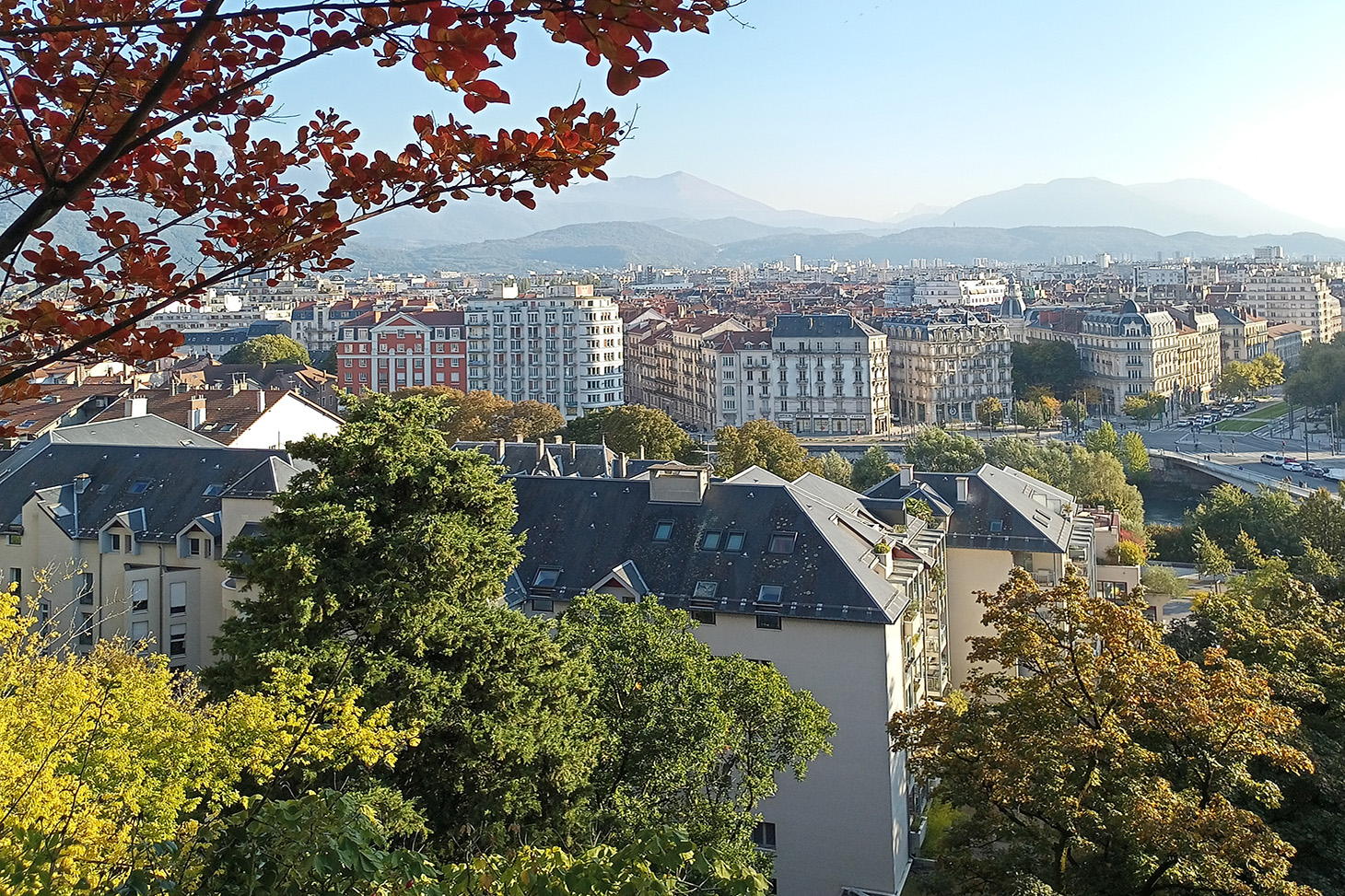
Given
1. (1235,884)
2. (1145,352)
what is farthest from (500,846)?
(1145,352)

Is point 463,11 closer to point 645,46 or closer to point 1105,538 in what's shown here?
point 645,46

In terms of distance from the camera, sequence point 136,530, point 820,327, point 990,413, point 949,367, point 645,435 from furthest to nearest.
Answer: point 949,367, point 820,327, point 990,413, point 645,435, point 136,530

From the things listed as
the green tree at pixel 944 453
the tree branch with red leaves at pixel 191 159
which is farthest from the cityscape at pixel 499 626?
the green tree at pixel 944 453

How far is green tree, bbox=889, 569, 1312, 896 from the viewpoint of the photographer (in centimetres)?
1414

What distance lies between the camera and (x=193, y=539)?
100 feet

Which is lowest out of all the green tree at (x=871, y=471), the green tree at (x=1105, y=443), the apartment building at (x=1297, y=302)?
the green tree at (x=871, y=471)

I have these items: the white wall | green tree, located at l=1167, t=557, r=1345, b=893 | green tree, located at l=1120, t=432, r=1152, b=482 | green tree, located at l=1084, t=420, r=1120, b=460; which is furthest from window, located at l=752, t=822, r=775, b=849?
green tree, located at l=1120, t=432, r=1152, b=482

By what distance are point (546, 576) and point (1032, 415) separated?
71.4 metres

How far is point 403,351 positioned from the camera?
314 ft

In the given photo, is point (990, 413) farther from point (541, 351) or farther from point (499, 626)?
point (499, 626)

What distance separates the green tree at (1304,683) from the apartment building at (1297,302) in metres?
134

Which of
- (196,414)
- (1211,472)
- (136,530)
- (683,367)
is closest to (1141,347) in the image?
(1211,472)

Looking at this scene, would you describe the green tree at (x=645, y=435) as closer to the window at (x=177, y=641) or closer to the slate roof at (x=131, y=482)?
the slate roof at (x=131, y=482)

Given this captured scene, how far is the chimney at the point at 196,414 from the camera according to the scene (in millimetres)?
45531
